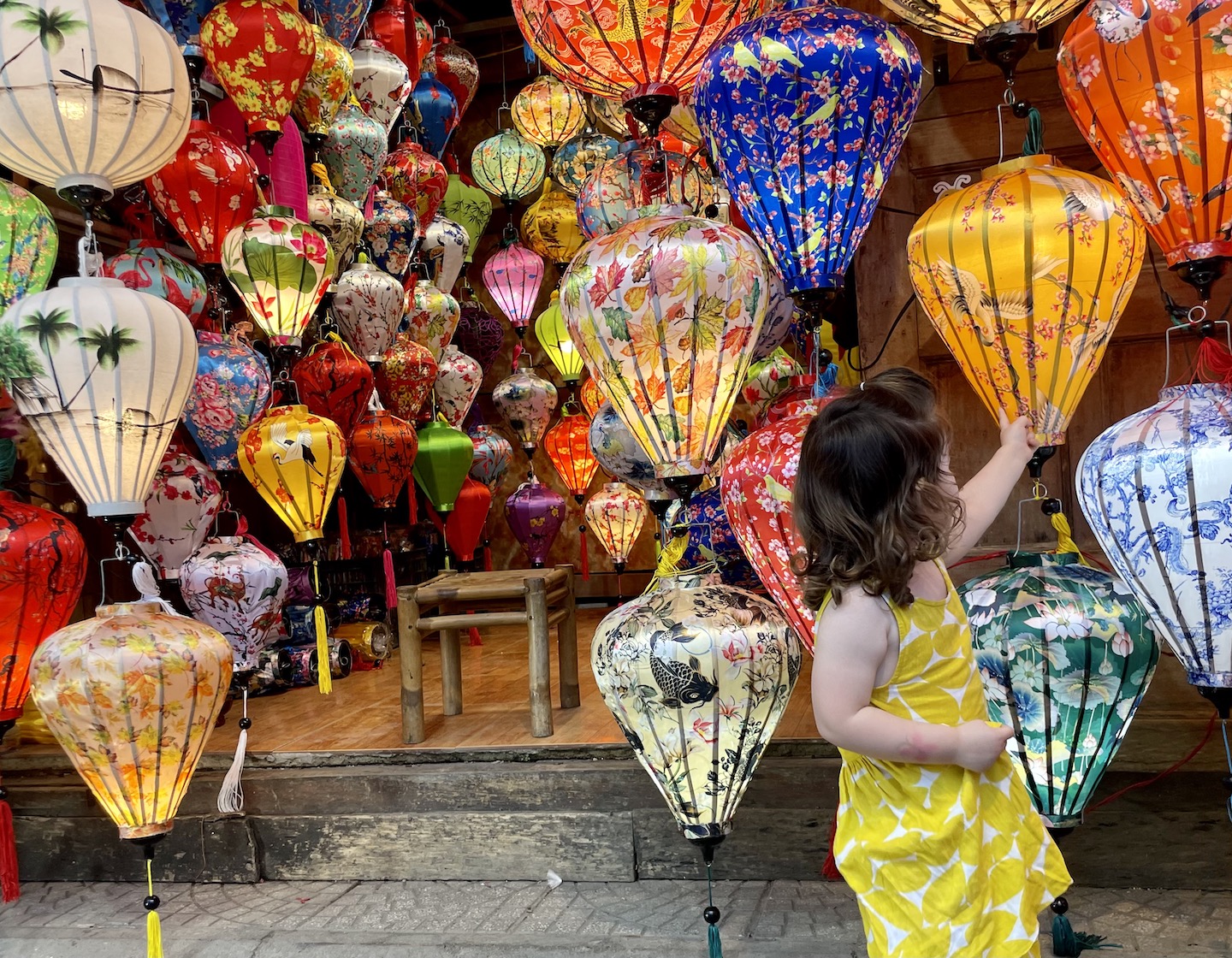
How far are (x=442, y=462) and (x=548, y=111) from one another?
1.31 m

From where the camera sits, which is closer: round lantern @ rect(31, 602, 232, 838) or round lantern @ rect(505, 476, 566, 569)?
round lantern @ rect(31, 602, 232, 838)

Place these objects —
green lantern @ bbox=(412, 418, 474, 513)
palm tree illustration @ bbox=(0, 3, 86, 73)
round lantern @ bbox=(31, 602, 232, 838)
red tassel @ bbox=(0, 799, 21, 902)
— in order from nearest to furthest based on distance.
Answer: palm tree illustration @ bbox=(0, 3, 86, 73) < round lantern @ bbox=(31, 602, 232, 838) < red tassel @ bbox=(0, 799, 21, 902) < green lantern @ bbox=(412, 418, 474, 513)

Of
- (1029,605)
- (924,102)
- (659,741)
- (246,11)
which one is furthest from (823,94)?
(246,11)

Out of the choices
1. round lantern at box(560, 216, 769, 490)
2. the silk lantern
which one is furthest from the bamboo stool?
the silk lantern

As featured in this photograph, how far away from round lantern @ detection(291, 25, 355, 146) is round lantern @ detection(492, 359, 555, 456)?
1446 mm

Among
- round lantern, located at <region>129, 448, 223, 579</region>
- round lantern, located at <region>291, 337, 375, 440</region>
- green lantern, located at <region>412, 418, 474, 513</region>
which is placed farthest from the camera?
green lantern, located at <region>412, 418, 474, 513</region>

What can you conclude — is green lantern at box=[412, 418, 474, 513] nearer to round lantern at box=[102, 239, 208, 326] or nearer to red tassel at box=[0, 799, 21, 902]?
round lantern at box=[102, 239, 208, 326]

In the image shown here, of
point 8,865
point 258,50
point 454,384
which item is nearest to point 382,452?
point 454,384

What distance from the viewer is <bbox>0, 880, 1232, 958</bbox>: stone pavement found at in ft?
6.74

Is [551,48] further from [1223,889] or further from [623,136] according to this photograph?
[1223,889]

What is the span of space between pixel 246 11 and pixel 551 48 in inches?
45.4

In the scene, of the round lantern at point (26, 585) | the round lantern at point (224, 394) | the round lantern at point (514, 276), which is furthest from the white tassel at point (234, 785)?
the round lantern at point (514, 276)

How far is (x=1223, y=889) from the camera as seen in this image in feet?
6.88

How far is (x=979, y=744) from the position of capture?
110cm
